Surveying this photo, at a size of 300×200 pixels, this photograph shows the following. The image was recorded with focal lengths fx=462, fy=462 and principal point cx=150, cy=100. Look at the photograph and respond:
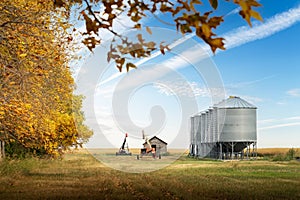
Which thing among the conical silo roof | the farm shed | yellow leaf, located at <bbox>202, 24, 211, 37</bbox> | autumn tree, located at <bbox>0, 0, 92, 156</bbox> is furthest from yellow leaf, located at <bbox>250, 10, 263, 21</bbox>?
the conical silo roof

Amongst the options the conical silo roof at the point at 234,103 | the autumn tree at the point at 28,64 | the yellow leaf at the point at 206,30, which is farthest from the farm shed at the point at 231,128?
the yellow leaf at the point at 206,30

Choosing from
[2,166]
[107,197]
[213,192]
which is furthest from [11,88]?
[2,166]

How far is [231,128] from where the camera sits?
44.3 meters

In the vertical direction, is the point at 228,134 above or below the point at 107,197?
above

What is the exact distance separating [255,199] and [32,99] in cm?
703

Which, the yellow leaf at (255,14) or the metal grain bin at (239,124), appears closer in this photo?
the yellow leaf at (255,14)

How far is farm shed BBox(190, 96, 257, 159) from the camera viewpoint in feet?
144

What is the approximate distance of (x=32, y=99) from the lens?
42.3 feet

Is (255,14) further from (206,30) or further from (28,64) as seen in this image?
(28,64)

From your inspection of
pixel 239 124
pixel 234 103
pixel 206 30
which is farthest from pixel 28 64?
pixel 234 103

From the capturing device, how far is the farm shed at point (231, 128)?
4403cm

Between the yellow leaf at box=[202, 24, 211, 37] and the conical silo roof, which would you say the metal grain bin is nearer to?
the conical silo roof

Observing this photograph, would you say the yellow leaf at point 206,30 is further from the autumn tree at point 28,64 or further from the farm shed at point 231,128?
the farm shed at point 231,128

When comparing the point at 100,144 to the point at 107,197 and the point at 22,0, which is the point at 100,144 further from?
the point at 22,0
